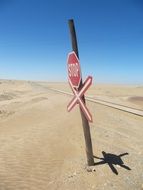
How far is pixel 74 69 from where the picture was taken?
6.41 metres

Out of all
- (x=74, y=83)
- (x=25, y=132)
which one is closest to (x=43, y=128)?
(x=25, y=132)

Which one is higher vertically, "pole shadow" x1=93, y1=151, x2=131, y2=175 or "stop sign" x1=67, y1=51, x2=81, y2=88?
"stop sign" x1=67, y1=51, x2=81, y2=88

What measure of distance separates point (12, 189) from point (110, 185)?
2466 mm

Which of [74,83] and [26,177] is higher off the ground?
[74,83]

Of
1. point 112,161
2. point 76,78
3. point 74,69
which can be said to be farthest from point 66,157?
point 74,69

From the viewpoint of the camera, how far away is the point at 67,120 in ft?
49.4

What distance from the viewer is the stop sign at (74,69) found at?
6287mm

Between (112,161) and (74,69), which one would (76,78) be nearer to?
(74,69)

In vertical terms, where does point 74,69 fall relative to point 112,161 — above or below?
above

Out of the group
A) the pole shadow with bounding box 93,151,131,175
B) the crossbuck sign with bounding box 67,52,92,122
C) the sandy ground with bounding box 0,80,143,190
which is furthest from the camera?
the pole shadow with bounding box 93,151,131,175

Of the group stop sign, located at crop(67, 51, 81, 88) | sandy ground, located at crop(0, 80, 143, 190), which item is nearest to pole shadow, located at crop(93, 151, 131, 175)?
sandy ground, located at crop(0, 80, 143, 190)

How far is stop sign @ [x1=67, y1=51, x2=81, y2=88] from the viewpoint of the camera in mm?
6287

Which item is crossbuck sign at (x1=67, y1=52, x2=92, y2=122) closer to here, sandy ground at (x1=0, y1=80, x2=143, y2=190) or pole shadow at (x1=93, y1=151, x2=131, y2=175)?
sandy ground at (x1=0, y1=80, x2=143, y2=190)

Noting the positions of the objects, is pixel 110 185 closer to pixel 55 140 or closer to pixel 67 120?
pixel 55 140
